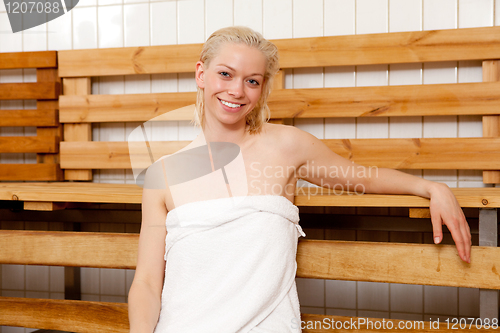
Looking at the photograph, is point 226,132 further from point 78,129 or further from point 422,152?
point 78,129

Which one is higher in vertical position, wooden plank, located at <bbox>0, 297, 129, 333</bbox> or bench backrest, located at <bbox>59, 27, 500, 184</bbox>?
bench backrest, located at <bbox>59, 27, 500, 184</bbox>

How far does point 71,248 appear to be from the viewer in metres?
1.57

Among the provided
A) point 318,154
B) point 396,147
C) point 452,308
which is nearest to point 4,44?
point 318,154

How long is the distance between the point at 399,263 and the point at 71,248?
1.19 metres

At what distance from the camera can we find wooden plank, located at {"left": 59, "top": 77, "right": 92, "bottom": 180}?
2080mm

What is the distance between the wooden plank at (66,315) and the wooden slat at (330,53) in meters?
1.08

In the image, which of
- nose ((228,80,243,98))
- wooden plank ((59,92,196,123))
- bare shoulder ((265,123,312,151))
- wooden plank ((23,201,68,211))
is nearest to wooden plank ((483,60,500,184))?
bare shoulder ((265,123,312,151))

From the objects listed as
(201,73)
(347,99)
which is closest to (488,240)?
(347,99)

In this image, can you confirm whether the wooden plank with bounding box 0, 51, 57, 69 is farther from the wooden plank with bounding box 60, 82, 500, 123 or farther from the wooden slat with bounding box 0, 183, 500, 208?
the wooden slat with bounding box 0, 183, 500, 208

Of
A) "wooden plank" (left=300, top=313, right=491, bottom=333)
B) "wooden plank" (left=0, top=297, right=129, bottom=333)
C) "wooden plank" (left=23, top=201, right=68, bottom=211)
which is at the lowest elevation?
"wooden plank" (left=0, top=297, right=129, bottom=333)

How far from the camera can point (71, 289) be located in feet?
7.20

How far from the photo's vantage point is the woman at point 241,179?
1.13 meters

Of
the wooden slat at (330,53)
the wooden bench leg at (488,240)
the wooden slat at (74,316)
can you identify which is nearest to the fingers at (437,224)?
the wooden bench leg at (488,240)

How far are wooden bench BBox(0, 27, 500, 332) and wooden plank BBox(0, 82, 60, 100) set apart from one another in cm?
6
